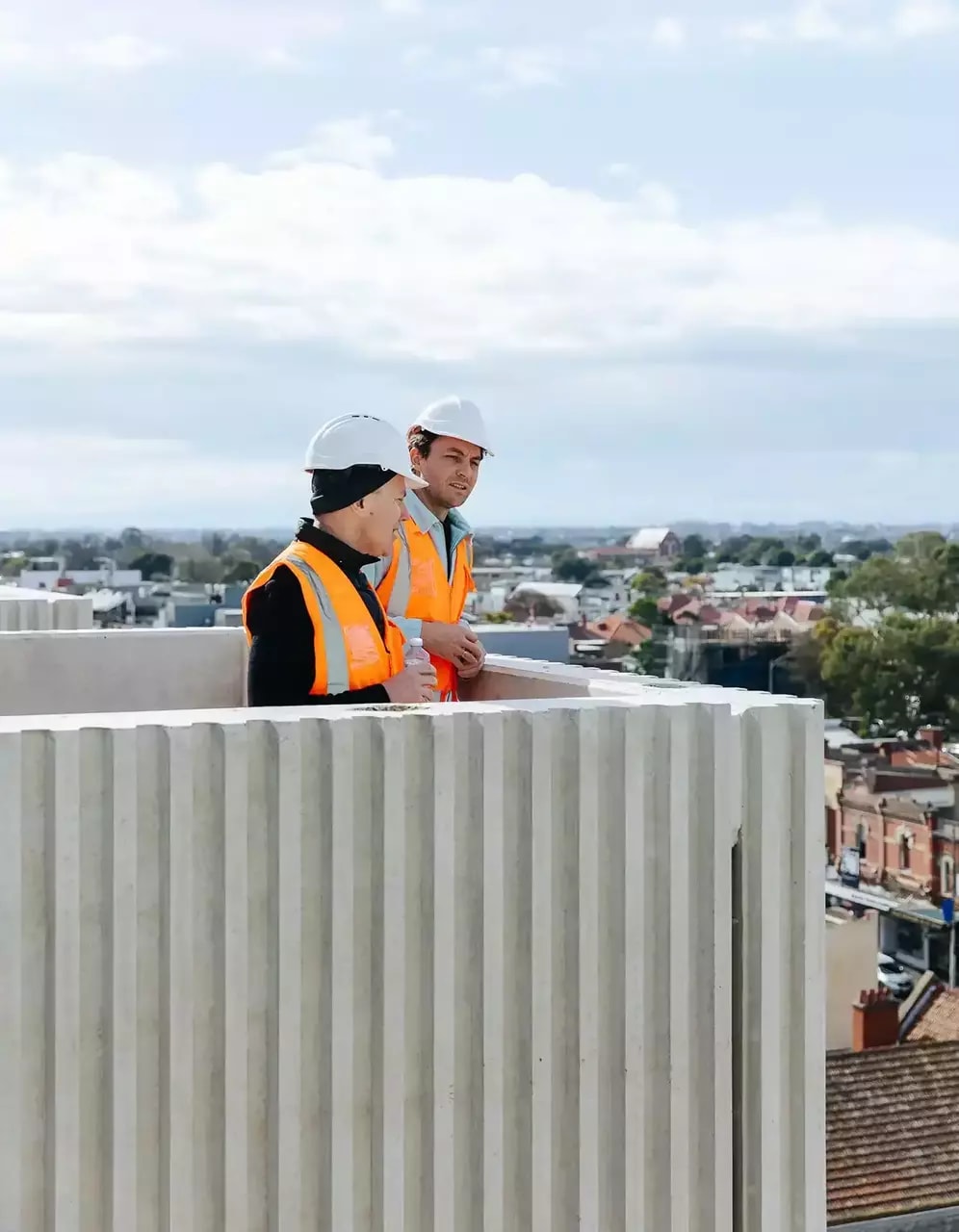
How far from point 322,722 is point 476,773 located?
42cm

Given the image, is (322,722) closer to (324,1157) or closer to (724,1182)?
(324,1157)

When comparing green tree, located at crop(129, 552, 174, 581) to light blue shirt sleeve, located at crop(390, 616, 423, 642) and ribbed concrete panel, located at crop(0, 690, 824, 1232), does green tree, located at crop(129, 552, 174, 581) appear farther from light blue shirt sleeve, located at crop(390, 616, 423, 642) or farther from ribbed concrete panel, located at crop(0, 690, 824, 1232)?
ribbed concrete panel, located at crop(0, 690, 824, 1232)

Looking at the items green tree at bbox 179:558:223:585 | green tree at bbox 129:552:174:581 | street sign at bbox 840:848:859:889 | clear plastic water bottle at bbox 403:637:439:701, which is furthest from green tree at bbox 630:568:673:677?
clear plastic water bottle at bbox 403:637:439:701

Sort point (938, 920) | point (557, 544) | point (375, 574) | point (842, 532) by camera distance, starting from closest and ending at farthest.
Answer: point (375, 574) → point (938, 920) → point (557, 544) → point (842, 532)

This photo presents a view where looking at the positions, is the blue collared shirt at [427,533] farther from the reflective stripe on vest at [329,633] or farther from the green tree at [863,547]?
the green tree at [863,547]

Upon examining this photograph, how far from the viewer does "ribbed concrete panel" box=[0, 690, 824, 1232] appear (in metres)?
4.10

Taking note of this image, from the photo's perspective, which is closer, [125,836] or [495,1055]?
[125,836]

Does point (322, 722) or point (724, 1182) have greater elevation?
point (322, 722)

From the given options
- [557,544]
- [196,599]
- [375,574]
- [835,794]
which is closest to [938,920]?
[835,794]

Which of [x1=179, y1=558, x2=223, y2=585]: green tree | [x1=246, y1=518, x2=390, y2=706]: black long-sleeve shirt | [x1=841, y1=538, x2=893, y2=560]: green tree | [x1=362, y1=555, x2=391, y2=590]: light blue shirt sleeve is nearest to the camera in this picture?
[x1=246, y1=518, x2=390, y2=706]: black long-sleeve shirt

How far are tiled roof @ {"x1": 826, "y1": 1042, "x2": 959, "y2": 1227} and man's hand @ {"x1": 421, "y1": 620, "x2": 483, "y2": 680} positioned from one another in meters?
12.2

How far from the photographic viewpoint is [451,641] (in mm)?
5828

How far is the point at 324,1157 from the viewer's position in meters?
4.33

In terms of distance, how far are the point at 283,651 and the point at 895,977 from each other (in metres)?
34.7
